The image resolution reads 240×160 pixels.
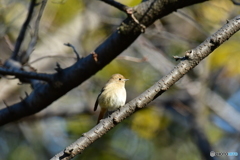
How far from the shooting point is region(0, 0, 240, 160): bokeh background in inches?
271

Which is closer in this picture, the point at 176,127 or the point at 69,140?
the point at 69,140

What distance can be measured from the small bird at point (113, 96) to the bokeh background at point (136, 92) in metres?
1.33

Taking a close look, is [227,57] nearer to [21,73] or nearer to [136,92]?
[136,92]

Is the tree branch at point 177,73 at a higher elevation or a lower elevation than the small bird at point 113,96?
higher

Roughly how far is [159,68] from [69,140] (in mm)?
2085

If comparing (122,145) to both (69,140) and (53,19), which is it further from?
(53,19)

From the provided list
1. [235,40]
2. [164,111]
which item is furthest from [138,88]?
[235,40]

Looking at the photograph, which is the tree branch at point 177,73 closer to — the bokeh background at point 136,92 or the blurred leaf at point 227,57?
the bokeh background at point 136,92

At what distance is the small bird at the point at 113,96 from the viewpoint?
15.8ft

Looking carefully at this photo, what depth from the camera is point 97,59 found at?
3727 millimetres

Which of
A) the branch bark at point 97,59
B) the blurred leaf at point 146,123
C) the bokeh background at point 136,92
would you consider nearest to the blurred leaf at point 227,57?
the bokeh background at point 136,92

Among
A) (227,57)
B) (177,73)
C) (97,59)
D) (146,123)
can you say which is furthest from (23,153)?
(177,73)

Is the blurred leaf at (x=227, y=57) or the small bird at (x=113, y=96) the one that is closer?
the small bird at (x=113, y=96)

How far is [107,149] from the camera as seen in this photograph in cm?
698
